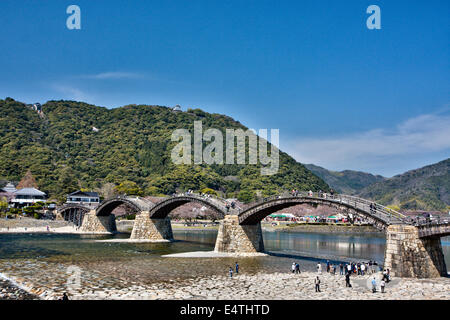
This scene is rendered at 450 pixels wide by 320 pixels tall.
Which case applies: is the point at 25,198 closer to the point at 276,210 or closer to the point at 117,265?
the point at 117,265

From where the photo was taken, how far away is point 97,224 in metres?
85.7

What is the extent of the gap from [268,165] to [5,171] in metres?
115

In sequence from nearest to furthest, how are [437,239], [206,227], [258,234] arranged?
[437,239]
[258,234]
[206,227]

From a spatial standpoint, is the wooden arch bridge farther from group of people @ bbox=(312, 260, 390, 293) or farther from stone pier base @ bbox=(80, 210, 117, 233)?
group of people @ bbox=(312, 260, 390, 293)

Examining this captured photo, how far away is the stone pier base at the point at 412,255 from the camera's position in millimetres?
27500

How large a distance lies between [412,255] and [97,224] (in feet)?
240

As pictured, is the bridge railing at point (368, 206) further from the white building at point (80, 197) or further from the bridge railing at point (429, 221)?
the white building at point (80, 197)

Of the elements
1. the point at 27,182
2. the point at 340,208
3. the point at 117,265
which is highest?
the point at 27,182

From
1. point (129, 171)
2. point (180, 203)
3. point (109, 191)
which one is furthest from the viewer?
point (129, 171)

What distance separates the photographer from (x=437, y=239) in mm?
29078

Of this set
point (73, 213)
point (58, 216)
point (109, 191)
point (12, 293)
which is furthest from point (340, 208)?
point (109, 191)

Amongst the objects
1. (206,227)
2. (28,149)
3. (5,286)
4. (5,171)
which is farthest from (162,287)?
(28,149)

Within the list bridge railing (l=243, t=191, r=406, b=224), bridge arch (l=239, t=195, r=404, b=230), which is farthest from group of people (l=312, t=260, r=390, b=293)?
bridge railing (l=243, t=191, r=406, b=224)
